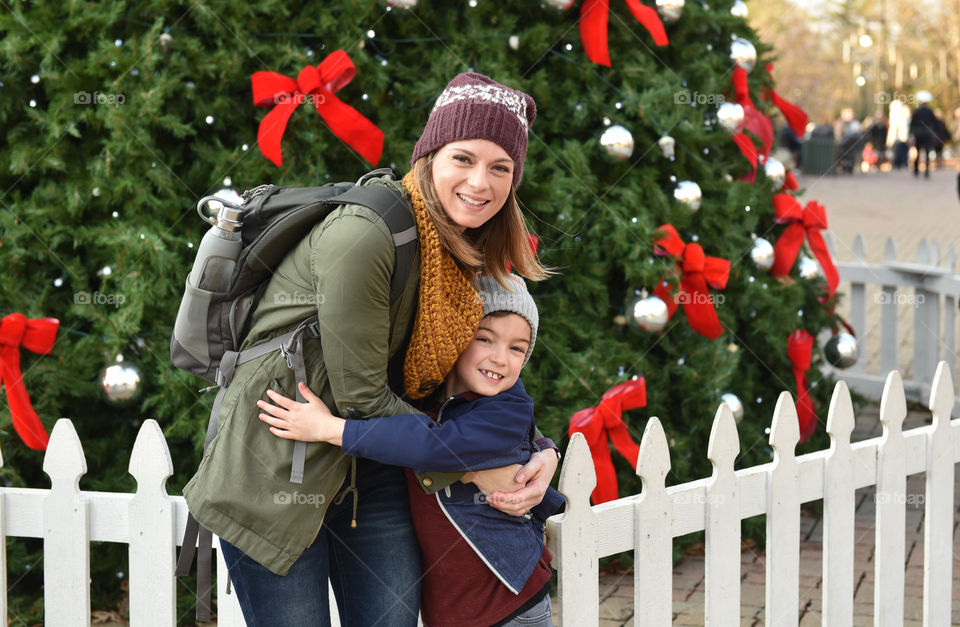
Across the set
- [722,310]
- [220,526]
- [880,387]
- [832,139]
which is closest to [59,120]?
[220,526]

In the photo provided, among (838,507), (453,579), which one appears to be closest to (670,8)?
(838,507)

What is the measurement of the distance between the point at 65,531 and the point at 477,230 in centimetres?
141

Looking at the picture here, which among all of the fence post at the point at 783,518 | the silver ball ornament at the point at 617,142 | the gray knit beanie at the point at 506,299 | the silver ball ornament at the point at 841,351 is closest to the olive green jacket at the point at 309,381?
the gray knit beanie at the point at 506,299

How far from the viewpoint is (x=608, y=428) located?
383cm

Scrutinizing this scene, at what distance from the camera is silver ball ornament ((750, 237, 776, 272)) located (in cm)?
471

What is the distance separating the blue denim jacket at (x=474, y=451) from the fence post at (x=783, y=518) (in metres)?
0.91

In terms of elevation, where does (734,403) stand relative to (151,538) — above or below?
above

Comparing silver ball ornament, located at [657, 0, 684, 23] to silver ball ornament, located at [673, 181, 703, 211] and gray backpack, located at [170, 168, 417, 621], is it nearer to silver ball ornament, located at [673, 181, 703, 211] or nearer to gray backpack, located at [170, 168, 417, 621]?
silver ball ornament, located at [673, 181, 703, 211]

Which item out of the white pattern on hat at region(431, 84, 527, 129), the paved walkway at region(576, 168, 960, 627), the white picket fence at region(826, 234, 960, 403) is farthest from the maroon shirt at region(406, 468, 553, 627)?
the white picket fence at region(826, 234, 960, 403)

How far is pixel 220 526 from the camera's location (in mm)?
2199

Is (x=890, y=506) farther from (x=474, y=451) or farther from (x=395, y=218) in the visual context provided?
(x=395, y=218)

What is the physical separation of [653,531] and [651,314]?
1.50 meters

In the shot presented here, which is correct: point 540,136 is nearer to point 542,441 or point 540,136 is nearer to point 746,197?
point 746,197

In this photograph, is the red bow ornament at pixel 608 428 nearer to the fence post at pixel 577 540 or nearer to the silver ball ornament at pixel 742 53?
the fence post at pixel 577 540
